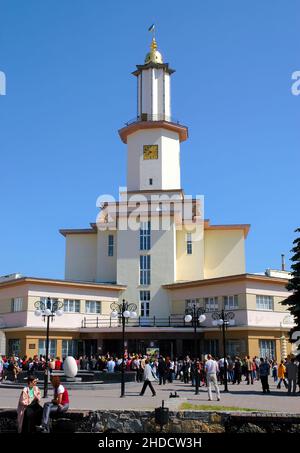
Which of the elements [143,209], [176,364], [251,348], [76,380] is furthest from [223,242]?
[76,380]

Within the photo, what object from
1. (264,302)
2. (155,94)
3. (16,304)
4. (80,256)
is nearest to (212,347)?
(264,302)

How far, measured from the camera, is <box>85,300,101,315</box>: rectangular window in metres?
45.6

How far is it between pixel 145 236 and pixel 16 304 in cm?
1286

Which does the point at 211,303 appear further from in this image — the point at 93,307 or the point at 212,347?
the point at 93,307

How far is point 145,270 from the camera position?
48344 millimetres

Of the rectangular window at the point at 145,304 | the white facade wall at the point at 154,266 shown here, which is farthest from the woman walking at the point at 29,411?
the rectangular window at the point at 145,304

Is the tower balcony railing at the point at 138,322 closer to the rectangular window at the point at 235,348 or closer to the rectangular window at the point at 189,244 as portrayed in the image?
the rectangular window at the point at 235,348

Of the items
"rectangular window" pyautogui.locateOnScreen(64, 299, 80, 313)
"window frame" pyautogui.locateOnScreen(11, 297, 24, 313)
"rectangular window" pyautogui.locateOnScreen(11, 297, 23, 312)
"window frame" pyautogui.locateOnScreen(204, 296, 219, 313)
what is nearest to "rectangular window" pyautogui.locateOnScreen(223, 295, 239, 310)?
"window frame" pyautogui.locateOnScreen(204, 296, 219, 313)

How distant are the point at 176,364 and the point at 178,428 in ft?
77.5

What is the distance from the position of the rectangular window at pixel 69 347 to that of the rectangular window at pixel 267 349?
586 inches

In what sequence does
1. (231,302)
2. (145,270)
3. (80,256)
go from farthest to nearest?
(80,256) < (145,270) < (231,302)

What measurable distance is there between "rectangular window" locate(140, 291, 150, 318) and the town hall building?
89 millimetres

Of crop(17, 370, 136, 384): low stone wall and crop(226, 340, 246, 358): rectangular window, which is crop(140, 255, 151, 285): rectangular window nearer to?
crop(226, 340, 246, 358): rectangular window
